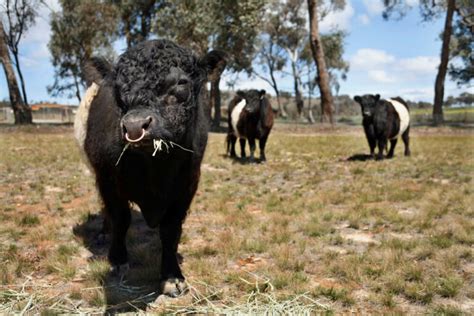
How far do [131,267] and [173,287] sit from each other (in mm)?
775

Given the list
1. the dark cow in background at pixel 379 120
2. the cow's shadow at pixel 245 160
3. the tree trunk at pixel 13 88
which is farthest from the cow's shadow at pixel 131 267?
the tree trunk at pixel 13 88

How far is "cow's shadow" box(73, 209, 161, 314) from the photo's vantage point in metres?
3.31

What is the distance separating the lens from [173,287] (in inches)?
135

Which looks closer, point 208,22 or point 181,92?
point 181,92

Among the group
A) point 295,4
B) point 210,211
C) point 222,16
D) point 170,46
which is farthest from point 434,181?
point 295,4

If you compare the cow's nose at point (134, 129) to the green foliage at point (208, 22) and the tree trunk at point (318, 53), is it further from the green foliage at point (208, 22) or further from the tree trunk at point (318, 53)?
the green foliage at point (208, 22)

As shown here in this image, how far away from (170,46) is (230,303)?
204cm

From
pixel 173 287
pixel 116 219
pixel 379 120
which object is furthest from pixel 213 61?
pixel 379 120

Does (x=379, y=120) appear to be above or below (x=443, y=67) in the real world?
below

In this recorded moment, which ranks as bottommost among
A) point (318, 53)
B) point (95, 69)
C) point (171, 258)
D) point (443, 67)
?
point (171, 258)

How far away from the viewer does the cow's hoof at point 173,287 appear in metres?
3.41

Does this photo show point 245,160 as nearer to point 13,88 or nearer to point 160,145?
point 160,145

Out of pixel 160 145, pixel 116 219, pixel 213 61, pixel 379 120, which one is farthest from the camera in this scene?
pixel 379 120

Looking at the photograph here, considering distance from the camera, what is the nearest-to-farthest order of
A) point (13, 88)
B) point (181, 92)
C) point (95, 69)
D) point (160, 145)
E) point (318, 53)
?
1. point (160, 145)
2. point (181, 92)
3. point (95, 69)
4. point (318, 53)
5. point (13, 88)
